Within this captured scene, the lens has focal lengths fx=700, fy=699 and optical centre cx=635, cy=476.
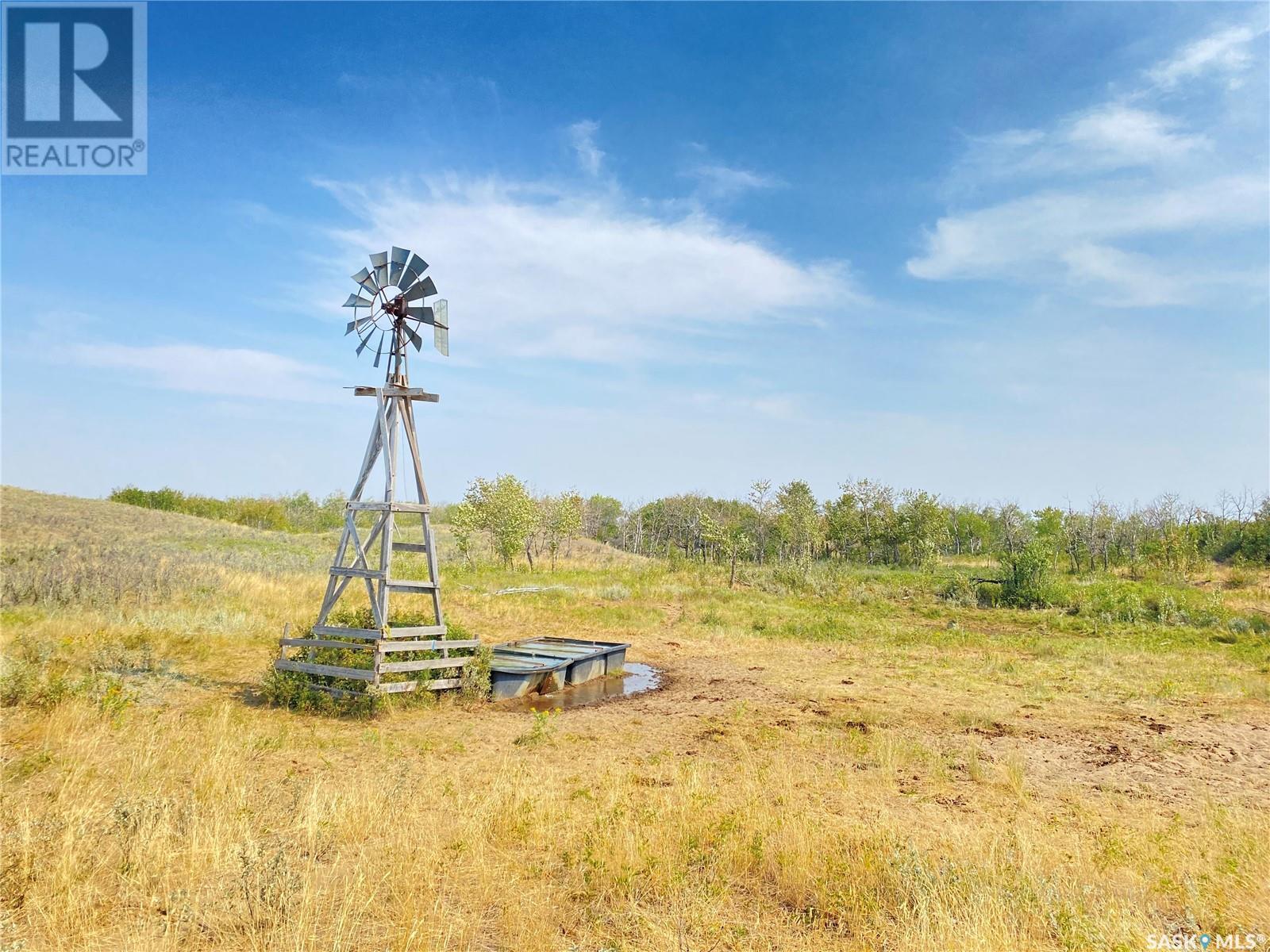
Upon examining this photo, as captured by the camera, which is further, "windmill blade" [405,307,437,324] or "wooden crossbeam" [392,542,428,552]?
"windmill blade" [405,307,437,324]

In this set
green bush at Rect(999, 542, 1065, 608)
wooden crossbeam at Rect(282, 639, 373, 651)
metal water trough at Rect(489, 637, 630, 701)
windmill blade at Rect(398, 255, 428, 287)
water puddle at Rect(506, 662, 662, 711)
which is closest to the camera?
wooden crossbeam at Rect(282, 639, 373, 651)

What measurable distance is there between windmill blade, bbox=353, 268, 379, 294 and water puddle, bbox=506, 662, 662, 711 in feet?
24.2

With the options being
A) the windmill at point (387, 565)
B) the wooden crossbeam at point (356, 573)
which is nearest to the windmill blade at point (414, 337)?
the windmill at point (387, 565)

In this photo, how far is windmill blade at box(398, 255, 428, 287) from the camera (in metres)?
11.6

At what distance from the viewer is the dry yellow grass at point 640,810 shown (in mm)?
4609

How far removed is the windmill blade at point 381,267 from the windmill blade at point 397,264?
6 cm

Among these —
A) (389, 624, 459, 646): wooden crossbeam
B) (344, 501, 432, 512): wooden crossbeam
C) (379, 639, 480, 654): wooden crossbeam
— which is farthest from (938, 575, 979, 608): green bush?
(344, 501, 432, 512): wooden crossbeam

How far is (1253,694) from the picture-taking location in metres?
13.4

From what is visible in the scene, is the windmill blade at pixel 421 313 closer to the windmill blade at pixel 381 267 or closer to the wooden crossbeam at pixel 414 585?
the windmill blade at pixel 381 267

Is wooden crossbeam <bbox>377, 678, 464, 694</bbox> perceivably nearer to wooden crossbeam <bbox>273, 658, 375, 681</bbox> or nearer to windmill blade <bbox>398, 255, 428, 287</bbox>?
wooden crossbeam <bbox>273, 658, 375, 681</bbox>

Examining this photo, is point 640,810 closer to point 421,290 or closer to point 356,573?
point 356,573

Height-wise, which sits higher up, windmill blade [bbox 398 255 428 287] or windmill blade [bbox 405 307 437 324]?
windmill blade [bbox 398 255 428 287]

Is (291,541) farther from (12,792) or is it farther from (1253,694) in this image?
(1253,694)

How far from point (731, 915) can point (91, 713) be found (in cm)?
853
